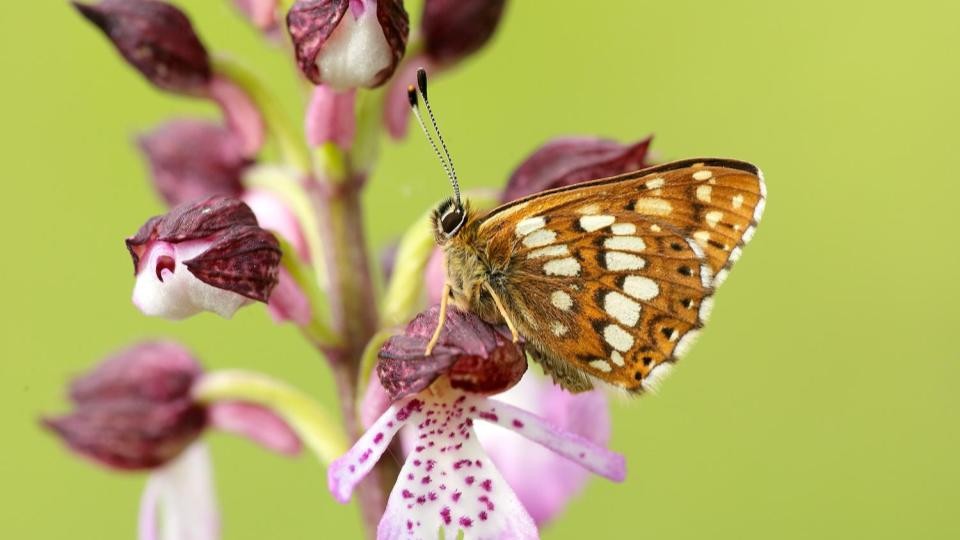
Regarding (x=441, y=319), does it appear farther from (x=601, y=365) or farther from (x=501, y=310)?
(x=601, y=365)

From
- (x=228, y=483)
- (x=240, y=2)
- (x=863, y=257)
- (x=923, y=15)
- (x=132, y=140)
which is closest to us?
(x=240, y=2)

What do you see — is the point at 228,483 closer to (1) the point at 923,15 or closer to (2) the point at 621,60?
(2) the point at 621,60

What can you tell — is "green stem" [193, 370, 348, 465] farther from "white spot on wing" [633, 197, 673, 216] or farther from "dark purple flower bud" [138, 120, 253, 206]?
"white spot on wing" [633, 197, 673, 216]

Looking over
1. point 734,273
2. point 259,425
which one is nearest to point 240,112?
point 259,425

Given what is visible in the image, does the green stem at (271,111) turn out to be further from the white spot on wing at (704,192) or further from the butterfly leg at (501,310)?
the white spot on wing at (704,192)

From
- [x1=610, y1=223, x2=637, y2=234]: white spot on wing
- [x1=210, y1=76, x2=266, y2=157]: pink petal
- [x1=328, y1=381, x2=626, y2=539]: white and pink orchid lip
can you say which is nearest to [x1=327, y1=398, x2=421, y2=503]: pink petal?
[x1=328, y1=381, x2=626, y2=539]: white and pink orchid lip

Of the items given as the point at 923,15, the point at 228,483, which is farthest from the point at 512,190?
the point at 923,15
